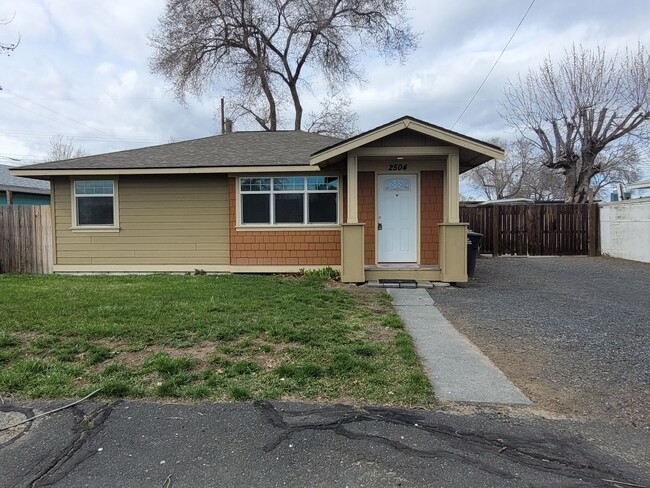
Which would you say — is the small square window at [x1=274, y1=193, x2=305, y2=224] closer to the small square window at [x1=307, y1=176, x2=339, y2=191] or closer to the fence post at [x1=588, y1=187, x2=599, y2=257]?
the small square window at [x1=307, y1=176, x2=339, y2=191]

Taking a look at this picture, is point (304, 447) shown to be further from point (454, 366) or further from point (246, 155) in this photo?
point (246, 155)

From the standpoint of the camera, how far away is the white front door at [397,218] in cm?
1052

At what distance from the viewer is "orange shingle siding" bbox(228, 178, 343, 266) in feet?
35.6

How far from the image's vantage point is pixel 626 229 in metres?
14.7

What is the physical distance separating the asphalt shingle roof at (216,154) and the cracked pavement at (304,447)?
25.7ft

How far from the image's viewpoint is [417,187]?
10.5 metres

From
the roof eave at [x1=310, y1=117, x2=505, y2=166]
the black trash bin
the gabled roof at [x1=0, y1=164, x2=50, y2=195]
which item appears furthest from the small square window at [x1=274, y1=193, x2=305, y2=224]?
the gabled roof at [x1=0, y1=164, x2=50, y2=195]

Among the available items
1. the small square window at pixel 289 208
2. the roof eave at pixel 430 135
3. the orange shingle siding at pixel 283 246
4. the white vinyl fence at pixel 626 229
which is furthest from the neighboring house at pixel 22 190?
the white vinyl fence at pixel 626 229

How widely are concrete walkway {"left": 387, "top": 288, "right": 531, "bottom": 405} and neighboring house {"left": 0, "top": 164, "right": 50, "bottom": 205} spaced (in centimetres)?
1968

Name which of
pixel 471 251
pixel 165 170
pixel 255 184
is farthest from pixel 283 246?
pixel 471 251

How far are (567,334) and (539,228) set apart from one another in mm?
11974

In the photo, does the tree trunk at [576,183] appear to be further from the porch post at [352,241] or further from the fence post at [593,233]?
the porch post at [352,241]

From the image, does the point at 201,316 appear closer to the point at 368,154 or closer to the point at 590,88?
the point at 368,154

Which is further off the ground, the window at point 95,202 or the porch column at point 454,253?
the window at point 95,202
